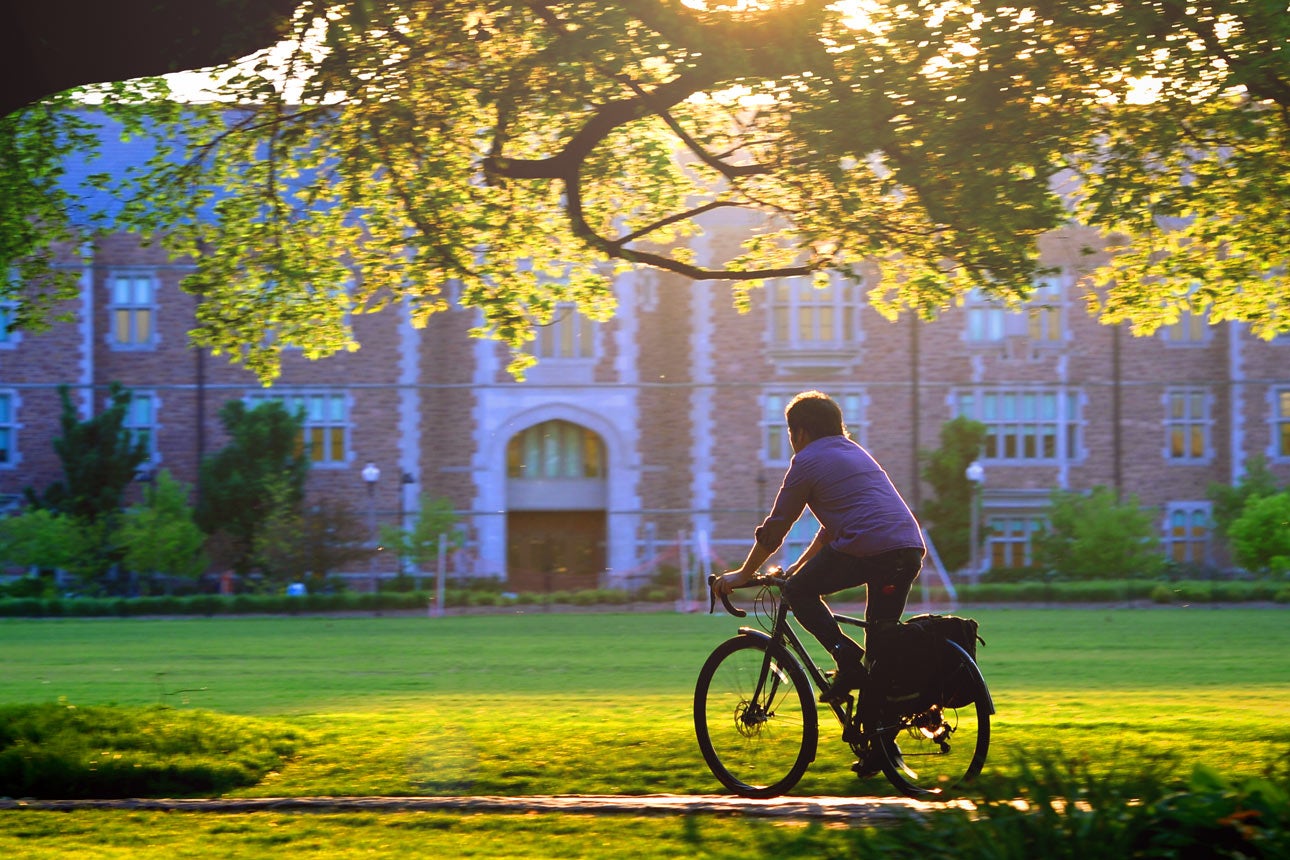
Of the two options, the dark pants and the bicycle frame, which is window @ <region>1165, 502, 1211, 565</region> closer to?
the bicycle frame

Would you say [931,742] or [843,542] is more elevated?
[843,542]

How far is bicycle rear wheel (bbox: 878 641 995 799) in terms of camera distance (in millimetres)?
6223

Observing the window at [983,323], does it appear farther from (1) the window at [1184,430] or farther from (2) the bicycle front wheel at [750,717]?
(2) the bicycle front wheel at [750,717]

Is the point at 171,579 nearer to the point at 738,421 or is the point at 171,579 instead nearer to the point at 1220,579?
the point at 738,421

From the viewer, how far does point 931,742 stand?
660 cm

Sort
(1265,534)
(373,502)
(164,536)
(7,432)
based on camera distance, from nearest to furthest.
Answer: (164,536) < (1265,534) < (7,432) < (373,502)

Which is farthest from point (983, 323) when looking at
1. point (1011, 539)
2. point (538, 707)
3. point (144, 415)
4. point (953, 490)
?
point (538, 707)

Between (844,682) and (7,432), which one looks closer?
(844,682)

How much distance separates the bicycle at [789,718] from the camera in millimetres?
6348

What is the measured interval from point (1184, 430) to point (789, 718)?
1452 inches

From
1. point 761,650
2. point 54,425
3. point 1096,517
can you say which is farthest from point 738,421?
point 761,650

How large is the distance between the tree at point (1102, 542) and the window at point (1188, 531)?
3.21m

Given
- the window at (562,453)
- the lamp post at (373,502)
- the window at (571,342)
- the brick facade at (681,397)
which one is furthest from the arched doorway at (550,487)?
the lamp post at (373,502)

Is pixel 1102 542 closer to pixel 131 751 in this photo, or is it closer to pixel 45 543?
pixel 45 543
